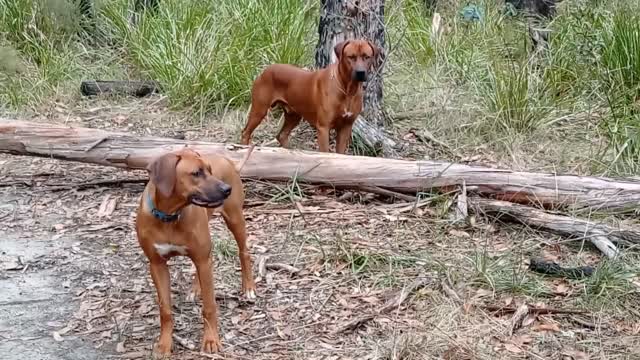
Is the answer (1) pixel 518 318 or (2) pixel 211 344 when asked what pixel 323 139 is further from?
(2) pixel 211 344

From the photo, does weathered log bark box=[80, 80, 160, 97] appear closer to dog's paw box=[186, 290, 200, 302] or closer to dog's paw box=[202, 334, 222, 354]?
dog's paw box=[186, 290, 200, 302]

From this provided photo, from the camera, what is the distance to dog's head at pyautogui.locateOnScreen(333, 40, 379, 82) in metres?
5.80

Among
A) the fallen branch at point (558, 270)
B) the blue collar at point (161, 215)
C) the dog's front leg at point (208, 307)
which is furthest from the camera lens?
the fallen branch at point (558, 270)

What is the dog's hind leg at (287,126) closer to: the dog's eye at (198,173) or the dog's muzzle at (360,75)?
the dog's muzzle at (360,75)

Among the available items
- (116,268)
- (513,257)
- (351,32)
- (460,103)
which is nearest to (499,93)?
(460,103)

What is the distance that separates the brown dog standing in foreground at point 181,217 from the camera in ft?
11.7

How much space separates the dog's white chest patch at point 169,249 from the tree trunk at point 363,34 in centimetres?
295

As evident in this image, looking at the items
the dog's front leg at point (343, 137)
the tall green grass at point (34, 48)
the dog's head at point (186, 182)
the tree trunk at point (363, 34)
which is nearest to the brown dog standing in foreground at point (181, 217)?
the dog's head at point (186, 182)

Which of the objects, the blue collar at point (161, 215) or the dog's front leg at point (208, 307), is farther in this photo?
the dog's front leg at point (208, 307)

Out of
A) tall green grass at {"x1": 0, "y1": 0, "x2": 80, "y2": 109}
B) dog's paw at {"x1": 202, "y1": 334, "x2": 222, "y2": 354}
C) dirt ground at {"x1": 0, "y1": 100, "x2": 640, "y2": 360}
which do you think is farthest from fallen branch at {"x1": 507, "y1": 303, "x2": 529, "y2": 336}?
tall green grass at {"x1": 0, "y1": 0, "x2": 80, "y2": 109}

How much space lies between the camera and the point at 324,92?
6008 mm

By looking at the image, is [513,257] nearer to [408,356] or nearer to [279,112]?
[408,356]

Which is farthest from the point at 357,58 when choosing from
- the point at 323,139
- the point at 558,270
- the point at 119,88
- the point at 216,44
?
the point at 119,88

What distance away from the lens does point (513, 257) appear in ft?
16.1
